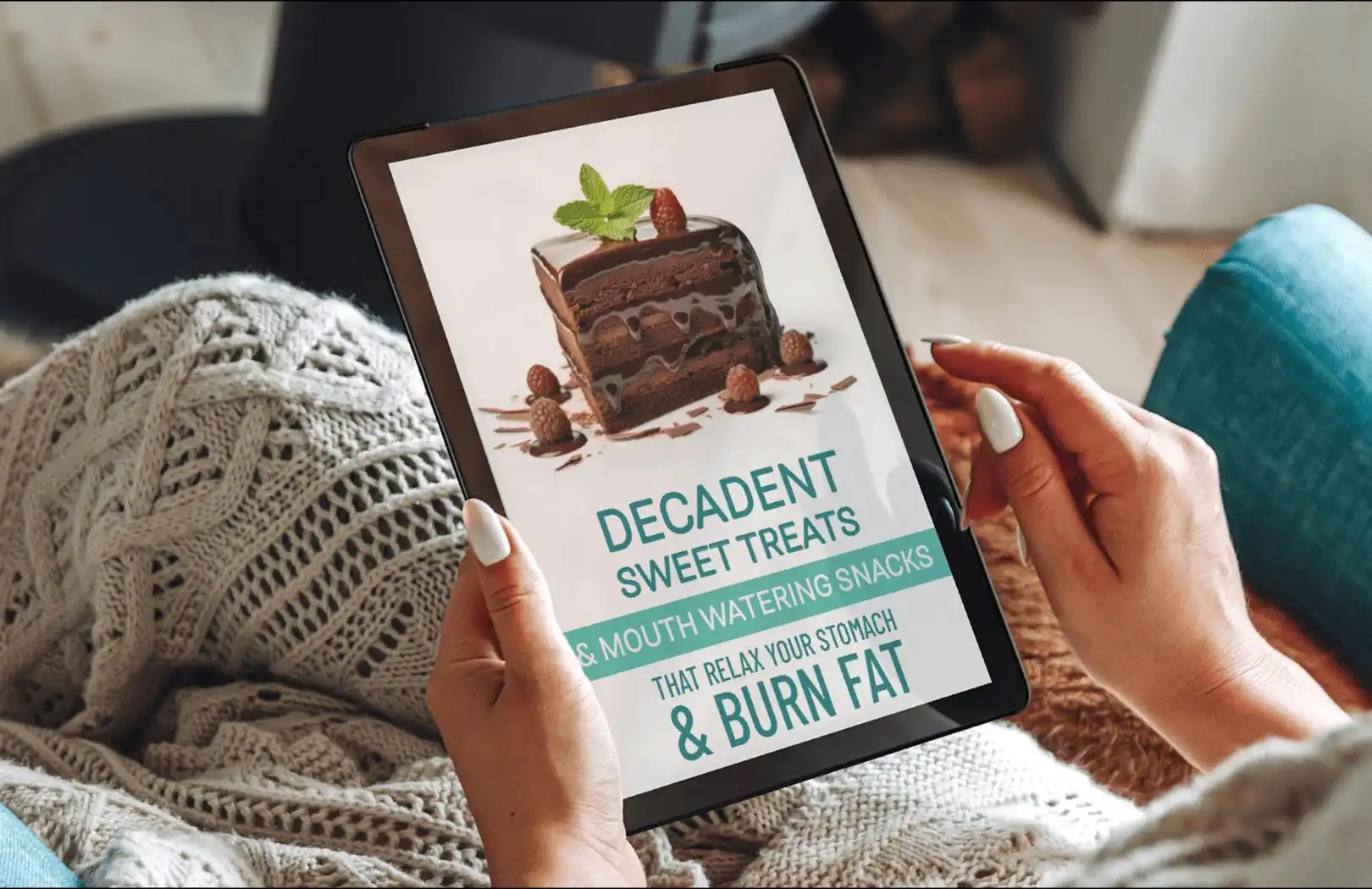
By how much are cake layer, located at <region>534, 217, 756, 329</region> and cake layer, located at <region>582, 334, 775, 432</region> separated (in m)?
0.03

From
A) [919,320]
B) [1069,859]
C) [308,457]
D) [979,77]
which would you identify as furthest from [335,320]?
[979,77]

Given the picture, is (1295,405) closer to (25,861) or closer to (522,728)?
(522,728)

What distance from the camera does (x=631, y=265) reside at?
0.57 m

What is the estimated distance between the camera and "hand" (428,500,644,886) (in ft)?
1.42

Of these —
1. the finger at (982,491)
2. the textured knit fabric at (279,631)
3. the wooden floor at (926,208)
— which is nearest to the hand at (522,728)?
the textured knit fabric at (279,631)

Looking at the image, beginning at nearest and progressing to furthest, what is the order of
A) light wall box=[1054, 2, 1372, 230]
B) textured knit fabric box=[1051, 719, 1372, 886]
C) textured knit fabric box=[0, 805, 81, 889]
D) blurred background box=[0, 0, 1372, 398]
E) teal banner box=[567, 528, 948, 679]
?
textured knit fabric box=[1051, 719, 1372, 886], textured knit fabric box=[0, 805, 81, 889], teal banner box=[567, 528, 948, 679], blurred background box=[0, 0, 1372, 398], light wall box=[1054, 2, 1372, 230]

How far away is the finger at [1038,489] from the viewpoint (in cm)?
56

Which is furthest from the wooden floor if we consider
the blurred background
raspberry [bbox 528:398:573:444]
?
raspberry [bbox 528:398:573:444]

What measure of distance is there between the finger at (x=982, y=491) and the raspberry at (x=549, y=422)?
20cm

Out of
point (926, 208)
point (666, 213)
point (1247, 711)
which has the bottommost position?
point (926, 208)

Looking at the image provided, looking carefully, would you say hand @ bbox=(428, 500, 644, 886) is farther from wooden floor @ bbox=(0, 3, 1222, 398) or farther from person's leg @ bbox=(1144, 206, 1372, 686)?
wooden floor @ bbox=(0, 3, 1222, 398)

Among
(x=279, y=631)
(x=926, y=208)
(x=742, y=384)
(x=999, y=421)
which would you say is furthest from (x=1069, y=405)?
(x=926, y=208)

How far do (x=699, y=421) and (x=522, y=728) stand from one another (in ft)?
0.61

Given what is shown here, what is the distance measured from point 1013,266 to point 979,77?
0.31 m
